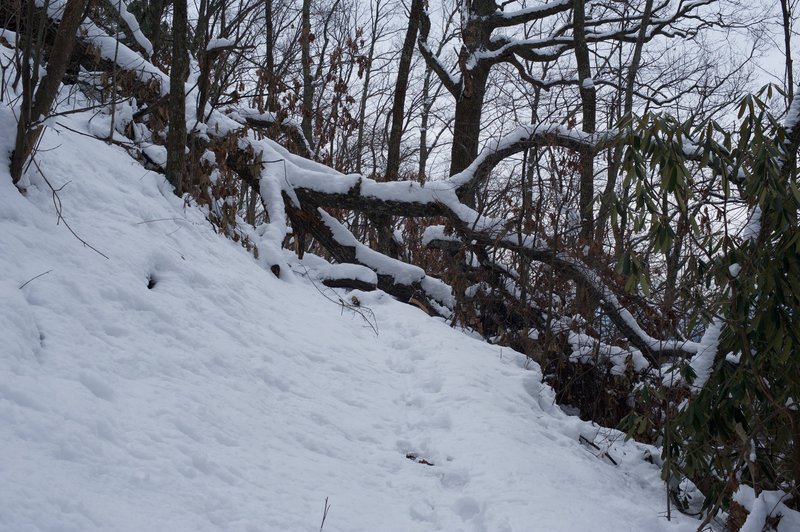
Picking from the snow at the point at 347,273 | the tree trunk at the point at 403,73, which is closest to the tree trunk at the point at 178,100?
the snow at the point at 347,273

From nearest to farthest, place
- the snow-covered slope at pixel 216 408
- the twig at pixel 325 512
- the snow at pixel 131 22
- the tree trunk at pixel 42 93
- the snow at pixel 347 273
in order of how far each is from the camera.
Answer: the snow-covered slope at pixel 216 408 → the twig at pixel 325 512 → the tree trunk at pixel 42 93 → the snow at pixel 347 273 → the snow at pixel 131 22

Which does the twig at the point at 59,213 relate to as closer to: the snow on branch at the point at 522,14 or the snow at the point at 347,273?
the snow at the point at 347,273

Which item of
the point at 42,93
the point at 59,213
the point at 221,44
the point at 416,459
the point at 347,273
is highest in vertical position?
the point at 221,44

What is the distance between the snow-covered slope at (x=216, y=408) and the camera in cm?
200

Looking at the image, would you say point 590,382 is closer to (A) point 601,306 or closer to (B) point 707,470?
(A) point 601,306

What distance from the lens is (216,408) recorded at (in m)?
2.76

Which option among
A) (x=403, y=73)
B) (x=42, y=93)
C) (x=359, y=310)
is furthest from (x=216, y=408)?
(x=403, y=73)

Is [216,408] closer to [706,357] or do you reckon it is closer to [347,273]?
[706,357]

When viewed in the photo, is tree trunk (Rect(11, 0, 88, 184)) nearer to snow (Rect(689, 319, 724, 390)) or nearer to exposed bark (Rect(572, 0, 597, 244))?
snow (Rect(689, 319, 724, 390))

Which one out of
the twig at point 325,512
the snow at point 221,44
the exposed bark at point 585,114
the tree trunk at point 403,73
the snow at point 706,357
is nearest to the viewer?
the twig at point 325,512

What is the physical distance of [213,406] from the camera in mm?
2756

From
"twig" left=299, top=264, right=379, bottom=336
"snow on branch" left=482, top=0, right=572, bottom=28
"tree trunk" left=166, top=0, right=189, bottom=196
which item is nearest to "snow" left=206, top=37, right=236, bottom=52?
"tree trunk" left=166, top=0, right=189, bottom=196

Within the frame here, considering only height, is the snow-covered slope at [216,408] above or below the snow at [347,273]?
below

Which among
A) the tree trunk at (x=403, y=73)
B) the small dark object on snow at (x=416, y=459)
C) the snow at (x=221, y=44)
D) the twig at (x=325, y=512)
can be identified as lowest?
the twig at (x=325, y=512)
